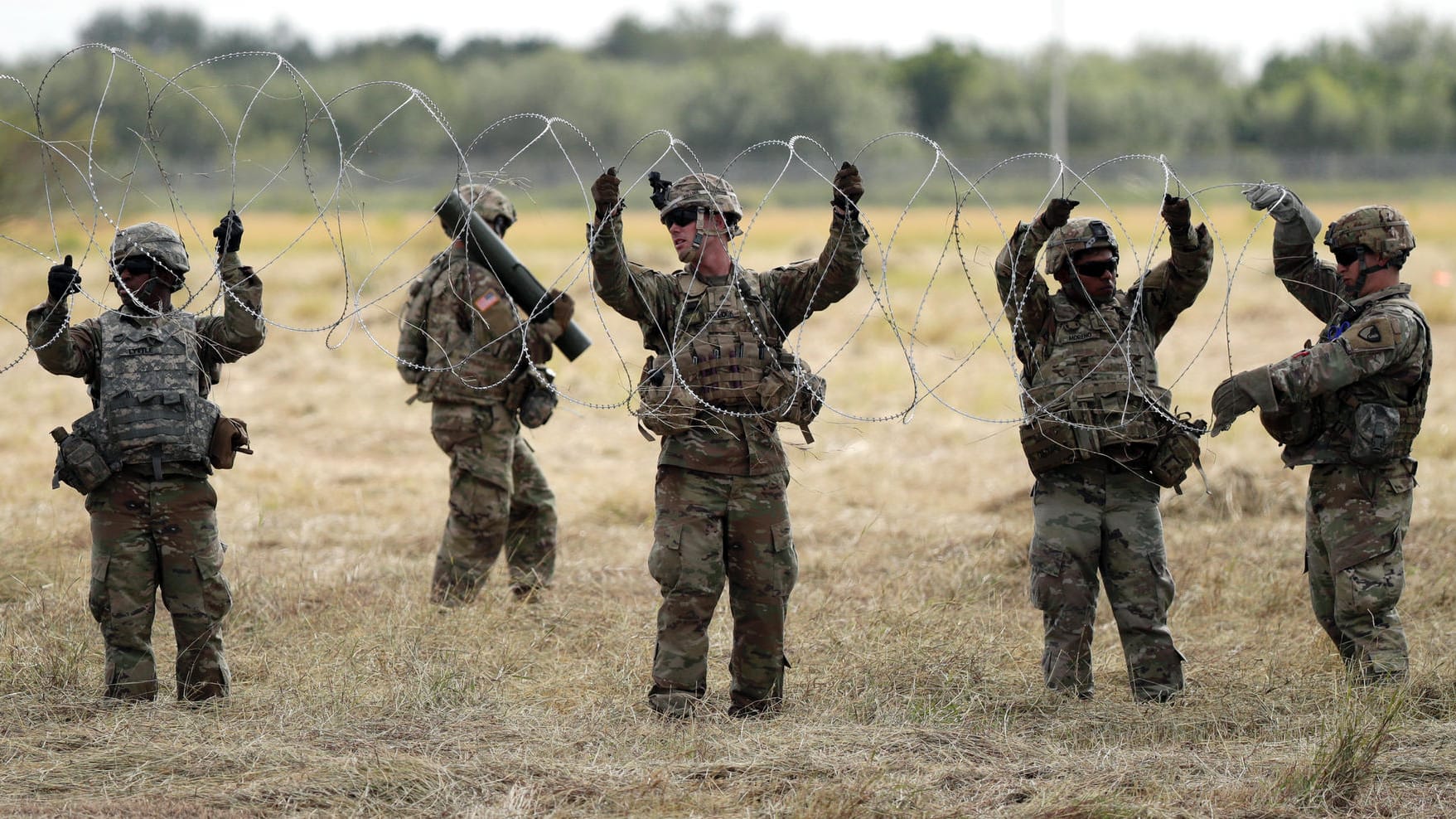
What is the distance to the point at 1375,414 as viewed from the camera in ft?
18.8

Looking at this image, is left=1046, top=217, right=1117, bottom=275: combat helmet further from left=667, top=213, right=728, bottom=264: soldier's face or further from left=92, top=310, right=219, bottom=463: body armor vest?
left=92, top=310, right=219, bottom=463: body armor vest

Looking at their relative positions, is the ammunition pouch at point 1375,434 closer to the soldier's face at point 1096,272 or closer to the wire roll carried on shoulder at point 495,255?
the soldier's face at point 1096,272

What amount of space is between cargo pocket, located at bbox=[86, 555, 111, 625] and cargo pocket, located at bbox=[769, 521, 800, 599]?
2.48m

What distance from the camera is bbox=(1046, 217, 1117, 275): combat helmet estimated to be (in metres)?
5.85

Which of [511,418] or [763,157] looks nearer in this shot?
[511,418]

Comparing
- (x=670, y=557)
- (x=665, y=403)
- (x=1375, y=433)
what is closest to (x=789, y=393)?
(x=665, y=403)

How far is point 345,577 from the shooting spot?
8094 mm

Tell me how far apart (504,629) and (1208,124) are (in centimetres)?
4959

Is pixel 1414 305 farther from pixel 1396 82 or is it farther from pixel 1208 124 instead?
pixel 1208 124

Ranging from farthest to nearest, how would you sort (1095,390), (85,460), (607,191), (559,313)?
(559,313) < (1095,390) < (85,460) < (607,191)

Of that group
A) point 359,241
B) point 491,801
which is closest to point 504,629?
point 491,801

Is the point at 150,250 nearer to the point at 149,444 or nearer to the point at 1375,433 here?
the point at 149,444

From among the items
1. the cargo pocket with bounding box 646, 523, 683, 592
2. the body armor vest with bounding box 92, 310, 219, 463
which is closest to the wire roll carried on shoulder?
the body armor vest with bounding box 92, 310, 219, 463

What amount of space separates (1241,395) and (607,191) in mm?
2573
